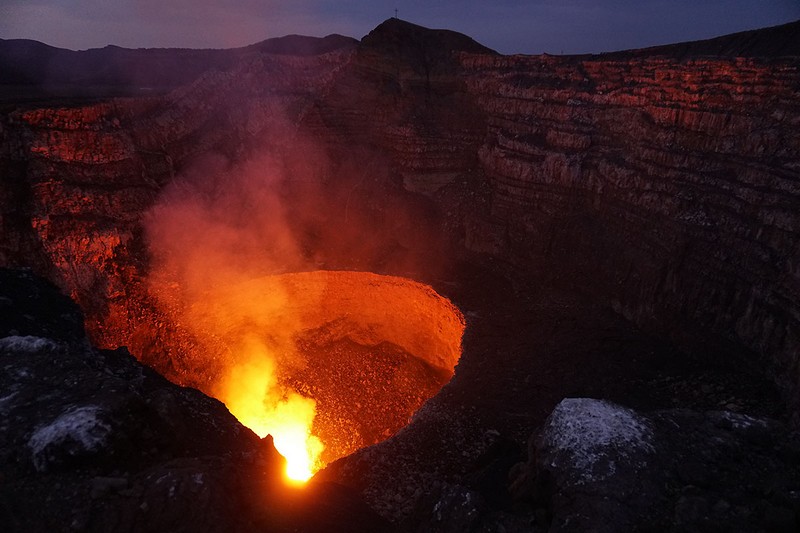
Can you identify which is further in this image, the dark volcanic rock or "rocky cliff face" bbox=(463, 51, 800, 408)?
"rocky cliff face" bbox=(463, 51, 800, 408)

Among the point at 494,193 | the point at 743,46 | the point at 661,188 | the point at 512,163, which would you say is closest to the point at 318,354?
the point at 494,193

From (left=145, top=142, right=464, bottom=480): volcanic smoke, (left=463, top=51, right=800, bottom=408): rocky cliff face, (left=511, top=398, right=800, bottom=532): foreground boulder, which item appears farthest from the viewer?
(left=145, top=142, right=464, bottom=480): volcanic smoke

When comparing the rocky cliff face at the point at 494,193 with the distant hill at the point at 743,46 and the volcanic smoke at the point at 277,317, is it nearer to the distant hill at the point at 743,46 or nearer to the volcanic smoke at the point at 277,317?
the distant hill at the point at 743,46

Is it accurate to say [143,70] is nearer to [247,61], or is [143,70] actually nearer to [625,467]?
[247,61]

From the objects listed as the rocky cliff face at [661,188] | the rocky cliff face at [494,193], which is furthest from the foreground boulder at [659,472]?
the rocky cliff face at [661,188]

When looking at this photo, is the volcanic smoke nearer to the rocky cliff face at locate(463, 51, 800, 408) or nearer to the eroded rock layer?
the eroded rock layer

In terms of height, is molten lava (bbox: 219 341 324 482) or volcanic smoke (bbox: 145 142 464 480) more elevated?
volcanic smoke (bbox: 145 142 464 480)

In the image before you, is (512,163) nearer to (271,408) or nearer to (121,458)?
(271,408)

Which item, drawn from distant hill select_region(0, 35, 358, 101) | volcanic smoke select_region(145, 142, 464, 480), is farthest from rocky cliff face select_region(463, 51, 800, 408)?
distant hill select_region(0, 35, 358, 101)
